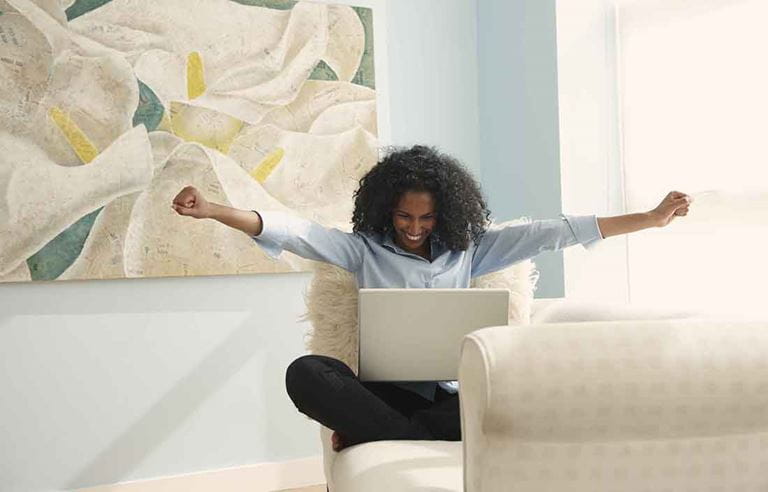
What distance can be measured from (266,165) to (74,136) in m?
0.62

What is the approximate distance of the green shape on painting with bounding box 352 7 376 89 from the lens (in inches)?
127

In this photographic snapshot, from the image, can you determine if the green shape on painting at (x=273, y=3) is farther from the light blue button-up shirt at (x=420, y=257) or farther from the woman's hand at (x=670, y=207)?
the woman's hand at (x=670, y=207)

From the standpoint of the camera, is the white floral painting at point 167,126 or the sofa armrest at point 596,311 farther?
the white floral painting at point 167,126

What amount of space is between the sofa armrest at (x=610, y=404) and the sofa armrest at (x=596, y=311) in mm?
658

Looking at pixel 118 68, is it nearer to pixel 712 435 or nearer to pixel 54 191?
pixel 54 191

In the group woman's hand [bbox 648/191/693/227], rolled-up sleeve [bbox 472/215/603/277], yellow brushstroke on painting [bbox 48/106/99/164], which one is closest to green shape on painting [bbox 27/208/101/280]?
yellow brushstroke on painting [bbox 48/106/99/164]

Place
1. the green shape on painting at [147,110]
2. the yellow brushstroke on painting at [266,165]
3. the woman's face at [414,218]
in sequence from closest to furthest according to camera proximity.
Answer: the woman's face at [414,218]
the green shape on painting at [147,110]
the yellow brushstroke on painting at [266,165]

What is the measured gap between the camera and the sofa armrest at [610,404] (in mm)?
1200

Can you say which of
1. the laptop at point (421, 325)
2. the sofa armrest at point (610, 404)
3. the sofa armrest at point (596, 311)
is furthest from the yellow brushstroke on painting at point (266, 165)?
the sofa armrest at point (610, 404)

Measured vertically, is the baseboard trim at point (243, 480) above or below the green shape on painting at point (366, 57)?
below

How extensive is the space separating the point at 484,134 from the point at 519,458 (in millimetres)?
2353

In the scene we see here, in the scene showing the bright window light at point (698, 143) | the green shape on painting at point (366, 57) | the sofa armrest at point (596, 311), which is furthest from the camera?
the green shape on painting at point (366, 57)

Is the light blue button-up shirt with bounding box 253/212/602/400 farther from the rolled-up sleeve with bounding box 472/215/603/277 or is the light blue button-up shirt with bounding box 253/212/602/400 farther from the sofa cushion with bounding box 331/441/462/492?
the sofa cushion with bounding box 331/441/462/492

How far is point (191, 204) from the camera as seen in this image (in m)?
2.03
